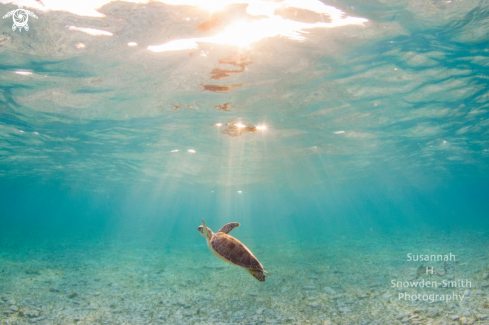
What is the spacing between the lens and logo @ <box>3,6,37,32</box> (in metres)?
8.62

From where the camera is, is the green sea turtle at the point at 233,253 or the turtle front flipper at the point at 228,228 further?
the turtle front flipper at the point at 228,228

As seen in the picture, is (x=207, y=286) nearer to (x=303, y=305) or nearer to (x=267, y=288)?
(x=267, y=288)

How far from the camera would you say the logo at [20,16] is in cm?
862

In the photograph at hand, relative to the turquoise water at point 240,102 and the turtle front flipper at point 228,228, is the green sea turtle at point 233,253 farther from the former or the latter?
the turquoise water at point 240,102

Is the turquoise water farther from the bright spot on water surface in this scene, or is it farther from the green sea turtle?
the green sea turtle

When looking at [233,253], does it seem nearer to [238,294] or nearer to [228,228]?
[228,228]

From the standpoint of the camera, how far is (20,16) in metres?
8.77


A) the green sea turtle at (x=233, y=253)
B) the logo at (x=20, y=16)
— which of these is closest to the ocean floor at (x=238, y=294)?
the green sea turtle at (x=233, y=253)

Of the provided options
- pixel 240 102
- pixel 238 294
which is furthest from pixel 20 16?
pixel 238 294

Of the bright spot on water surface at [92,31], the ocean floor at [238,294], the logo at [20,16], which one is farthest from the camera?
the bright spot on water surface at [92,31]

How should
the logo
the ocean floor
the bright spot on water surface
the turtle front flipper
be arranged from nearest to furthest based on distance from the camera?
1. the turtle front flipper
2. the ocean floor
3. the logo
4. the bright spot on water surface

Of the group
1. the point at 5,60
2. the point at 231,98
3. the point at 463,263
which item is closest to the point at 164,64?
the point at 231,98

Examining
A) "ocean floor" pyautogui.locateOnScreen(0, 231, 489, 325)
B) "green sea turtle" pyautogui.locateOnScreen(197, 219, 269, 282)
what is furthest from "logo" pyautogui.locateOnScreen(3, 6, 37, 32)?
"green sea turtle" pyautogui.locateOnScreen(197, 219, 269, 282)

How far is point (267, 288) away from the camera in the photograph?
10.5 meters
